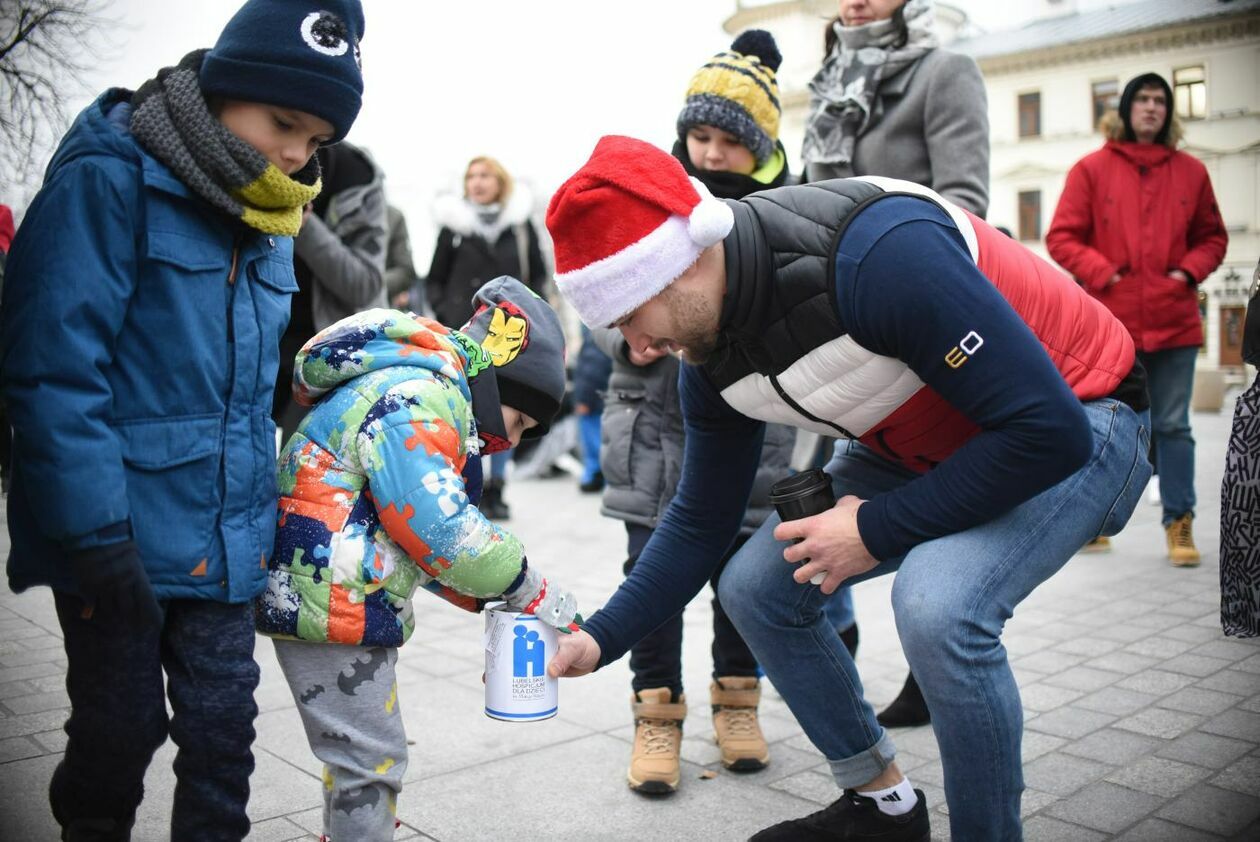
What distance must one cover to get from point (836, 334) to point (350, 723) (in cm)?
117

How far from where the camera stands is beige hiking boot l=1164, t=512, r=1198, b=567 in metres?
5.60

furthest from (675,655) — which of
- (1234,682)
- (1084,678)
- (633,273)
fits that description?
(1234,682)

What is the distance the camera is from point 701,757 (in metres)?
3.22

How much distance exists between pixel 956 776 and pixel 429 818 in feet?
4.10

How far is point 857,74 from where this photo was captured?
3.64m

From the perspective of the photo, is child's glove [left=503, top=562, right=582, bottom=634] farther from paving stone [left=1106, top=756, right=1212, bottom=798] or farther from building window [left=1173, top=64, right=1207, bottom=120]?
building window [left=1173, top=64, right=1207, bottom=120]

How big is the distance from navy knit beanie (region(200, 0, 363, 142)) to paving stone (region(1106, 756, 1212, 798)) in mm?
2407

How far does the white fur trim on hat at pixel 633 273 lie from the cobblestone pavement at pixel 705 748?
4.20 ft

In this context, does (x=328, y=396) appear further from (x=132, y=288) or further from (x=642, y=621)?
(x=642, y=621)

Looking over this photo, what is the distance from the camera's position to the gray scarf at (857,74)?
361 centimetres

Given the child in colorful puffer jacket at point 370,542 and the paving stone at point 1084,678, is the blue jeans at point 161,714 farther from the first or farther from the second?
the paving stone at point 1084,678

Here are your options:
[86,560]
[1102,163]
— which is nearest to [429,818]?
[86,560]

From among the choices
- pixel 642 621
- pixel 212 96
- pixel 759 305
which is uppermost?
pixel 212 96

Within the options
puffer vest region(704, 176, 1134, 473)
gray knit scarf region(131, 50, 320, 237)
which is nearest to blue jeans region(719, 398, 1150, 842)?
puffer vest region(704, 176, 1134, 473)
